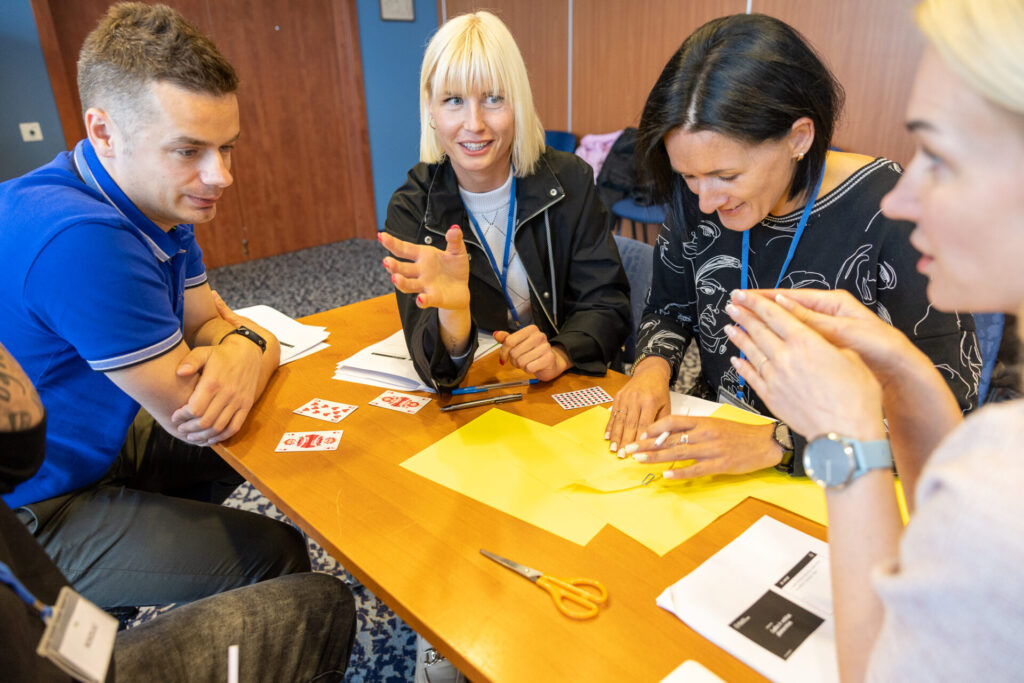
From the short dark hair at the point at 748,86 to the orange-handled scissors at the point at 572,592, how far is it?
2.86 feet

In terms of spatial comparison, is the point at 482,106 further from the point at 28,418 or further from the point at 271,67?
the point at 271,67

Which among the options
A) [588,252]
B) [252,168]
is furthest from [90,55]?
[252,168]

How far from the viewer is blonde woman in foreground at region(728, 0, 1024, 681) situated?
496 millimetres

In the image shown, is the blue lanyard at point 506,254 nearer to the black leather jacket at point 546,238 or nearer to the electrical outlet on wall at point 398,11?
the black leather jacket at point 546,238

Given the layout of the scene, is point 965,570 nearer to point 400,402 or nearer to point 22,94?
point 400,402

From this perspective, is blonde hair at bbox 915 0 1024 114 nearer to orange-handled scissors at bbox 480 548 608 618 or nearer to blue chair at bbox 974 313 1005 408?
orange-handled scissors at bbox 480 548 608 618

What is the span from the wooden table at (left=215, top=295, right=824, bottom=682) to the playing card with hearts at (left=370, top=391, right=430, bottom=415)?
0.02 m

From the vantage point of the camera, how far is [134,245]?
1.20m

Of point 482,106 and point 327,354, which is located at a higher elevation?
point 482,106

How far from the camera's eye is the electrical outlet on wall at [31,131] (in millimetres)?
3814

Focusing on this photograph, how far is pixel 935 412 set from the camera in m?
0.80

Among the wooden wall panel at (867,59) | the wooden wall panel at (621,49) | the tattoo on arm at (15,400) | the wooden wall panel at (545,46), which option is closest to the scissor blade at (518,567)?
the tattoo on arm at (15,400)

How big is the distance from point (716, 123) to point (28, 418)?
45.8 inches

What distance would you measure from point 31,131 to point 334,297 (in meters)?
2.06
